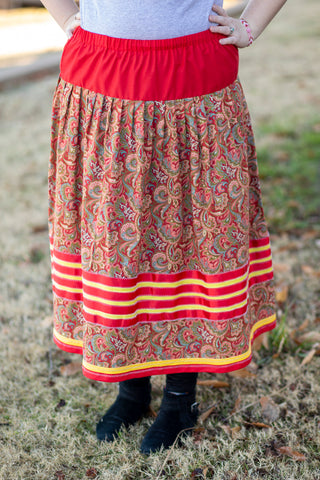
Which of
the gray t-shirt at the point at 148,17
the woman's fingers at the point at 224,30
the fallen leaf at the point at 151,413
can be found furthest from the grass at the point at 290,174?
the gray t-shirt at the point at 148,17

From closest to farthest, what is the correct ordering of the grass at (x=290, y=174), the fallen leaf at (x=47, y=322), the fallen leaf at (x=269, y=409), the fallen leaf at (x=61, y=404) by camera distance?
the fallen leaf at (x=269, y=409), the fallen leaf at (x=61, y=404), the fallen leaf at (x=47, y=322), the grass at (x=290, y=174)

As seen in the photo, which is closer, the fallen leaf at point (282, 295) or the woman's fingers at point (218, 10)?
the woman's fingers at point (218, 10)

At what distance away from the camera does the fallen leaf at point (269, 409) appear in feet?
6.30

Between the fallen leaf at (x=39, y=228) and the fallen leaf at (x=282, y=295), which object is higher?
the fallen leaf at (x=282, y=295)

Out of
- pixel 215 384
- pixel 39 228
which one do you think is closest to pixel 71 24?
pixel 215 384

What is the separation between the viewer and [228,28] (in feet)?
4.83

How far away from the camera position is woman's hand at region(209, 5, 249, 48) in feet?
4.77

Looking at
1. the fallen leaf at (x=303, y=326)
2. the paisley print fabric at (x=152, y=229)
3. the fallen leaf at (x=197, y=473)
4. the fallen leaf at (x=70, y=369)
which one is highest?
the paisley print fabric at (x=152, y=229)

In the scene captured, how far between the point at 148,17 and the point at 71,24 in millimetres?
328

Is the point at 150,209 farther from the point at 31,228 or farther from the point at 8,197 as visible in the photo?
the point at 8,197

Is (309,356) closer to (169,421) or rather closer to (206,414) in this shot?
(206,414)

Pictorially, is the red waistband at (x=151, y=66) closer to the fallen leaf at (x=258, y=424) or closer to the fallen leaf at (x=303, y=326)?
the fallen leaf at (x=258, y=424)

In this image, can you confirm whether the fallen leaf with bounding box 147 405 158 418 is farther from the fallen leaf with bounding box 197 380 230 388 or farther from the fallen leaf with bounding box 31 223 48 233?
the fallen leaf with bounding box 31 223 48 233

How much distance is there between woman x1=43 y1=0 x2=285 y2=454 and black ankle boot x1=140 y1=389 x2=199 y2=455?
8.1 inches
